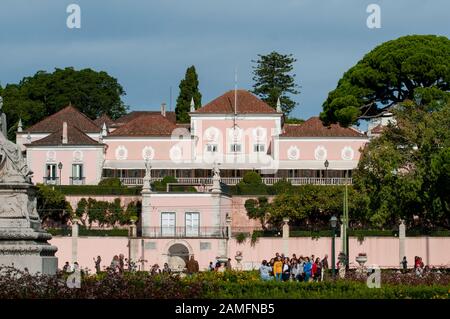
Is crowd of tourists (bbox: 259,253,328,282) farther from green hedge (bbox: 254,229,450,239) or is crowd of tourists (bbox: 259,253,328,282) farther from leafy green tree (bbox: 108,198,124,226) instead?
leafy green tree (bbox: 108,198,124,226)

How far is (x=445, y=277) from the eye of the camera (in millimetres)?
34562

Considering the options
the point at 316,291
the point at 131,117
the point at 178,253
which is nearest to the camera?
the point at 316,291

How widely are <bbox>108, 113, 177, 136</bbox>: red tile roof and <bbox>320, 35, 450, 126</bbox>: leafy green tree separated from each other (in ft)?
110

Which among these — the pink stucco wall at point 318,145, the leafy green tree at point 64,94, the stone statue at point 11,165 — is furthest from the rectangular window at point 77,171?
the stone statue at point 11,165

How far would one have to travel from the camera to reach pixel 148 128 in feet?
306

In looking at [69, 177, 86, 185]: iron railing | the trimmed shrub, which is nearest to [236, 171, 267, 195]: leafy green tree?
the trimmed shrub

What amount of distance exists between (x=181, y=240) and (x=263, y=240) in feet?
15.9

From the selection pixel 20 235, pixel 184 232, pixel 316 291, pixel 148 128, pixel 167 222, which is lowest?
pixel 316 291

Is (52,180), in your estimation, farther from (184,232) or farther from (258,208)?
(258,208)

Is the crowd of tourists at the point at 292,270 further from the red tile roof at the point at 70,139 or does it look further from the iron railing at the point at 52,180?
the red tile roof at the point at 70,139

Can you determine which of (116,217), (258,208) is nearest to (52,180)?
(116,217)

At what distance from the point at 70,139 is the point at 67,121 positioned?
6.34 m

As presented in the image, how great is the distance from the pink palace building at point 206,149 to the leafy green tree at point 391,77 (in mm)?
24635
